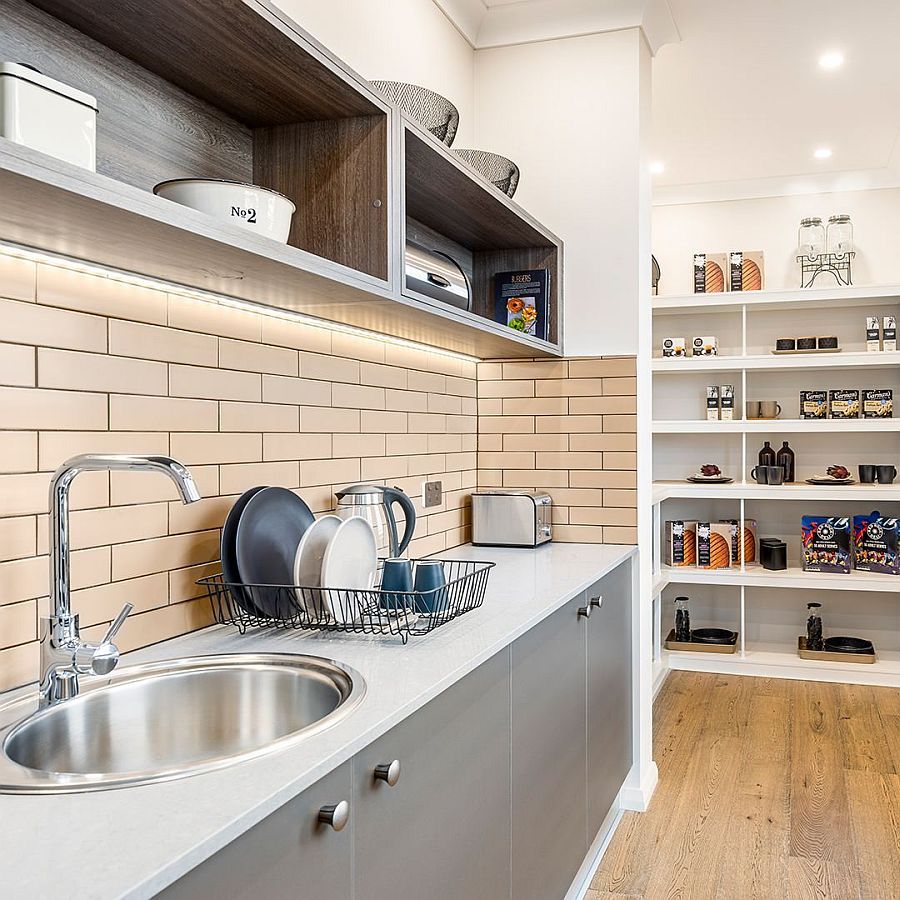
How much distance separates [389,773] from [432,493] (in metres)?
1.66

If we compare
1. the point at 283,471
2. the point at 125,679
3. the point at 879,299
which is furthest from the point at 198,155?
the point at 879,299

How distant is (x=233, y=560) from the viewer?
1802mm

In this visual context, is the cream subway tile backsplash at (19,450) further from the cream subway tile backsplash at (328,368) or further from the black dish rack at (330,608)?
the cream subway tile backsplash at (328,368)

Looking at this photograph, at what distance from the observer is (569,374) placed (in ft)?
10.3

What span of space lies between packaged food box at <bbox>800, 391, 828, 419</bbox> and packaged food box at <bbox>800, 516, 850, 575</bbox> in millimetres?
543

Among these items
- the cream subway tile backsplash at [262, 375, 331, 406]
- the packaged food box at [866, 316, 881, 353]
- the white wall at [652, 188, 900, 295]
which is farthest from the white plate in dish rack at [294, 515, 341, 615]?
the white wall at [652, 188, 900, 295]

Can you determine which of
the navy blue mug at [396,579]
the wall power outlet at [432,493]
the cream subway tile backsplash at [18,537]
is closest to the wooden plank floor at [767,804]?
the wall power outlet at [432,493]

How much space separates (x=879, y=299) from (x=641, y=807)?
306 centimetres

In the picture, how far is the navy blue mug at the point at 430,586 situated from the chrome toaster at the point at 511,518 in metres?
1.18

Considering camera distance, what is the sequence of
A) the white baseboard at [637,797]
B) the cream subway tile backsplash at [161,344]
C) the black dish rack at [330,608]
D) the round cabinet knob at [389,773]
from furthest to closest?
1. the white baseboard at [637,797]
2. the black dish rack at [330,608]
3. the cream subway tile backsplash at [161,344]
4. the round cabinet knob at [389,773]

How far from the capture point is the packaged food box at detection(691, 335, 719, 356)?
511 cm

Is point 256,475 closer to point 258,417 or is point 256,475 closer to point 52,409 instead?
point 258,417

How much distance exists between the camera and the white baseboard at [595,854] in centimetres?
244

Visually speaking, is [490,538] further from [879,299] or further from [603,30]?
[879,299]
